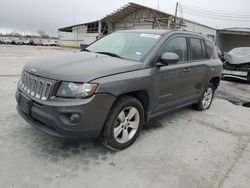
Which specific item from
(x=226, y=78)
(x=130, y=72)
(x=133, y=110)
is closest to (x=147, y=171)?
(x=133, y=110)

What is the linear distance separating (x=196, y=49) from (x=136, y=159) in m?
2.85

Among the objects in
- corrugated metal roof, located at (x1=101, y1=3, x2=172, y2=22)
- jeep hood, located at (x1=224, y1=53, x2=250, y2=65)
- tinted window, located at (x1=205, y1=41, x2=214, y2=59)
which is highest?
corrugated metal roof, located at (x1=101, y1=3, x2=172, y2=22)

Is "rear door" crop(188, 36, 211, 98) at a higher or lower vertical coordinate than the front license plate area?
higher

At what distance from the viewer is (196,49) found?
502 centimetres

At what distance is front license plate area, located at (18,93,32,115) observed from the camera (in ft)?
10.4

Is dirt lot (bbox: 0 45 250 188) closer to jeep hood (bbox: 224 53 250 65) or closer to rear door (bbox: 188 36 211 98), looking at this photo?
rear door (bbox: 188 36 211 98)

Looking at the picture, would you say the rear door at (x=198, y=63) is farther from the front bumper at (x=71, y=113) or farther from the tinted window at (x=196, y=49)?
the front bumper at (x=71, y=113)

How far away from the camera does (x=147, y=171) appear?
304cm

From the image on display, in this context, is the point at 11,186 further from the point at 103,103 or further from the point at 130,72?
the point at 130,72

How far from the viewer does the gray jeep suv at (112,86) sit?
2893 mm

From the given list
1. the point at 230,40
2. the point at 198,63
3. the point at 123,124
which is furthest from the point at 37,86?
the point at 230,40

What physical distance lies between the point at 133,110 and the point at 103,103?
0.70 metres

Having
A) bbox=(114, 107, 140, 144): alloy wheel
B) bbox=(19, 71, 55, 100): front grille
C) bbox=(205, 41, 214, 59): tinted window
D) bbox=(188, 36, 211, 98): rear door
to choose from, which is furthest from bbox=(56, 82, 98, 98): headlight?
bbox=(205, 41, 214, 59): tinted window

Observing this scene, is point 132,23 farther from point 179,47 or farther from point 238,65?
point 179,47
